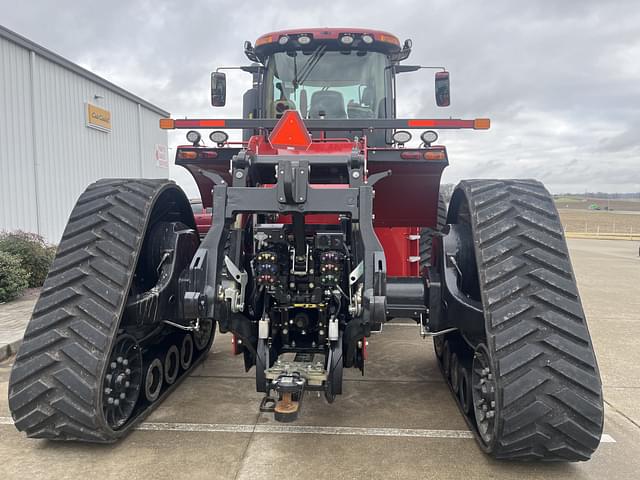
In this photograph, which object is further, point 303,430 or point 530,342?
point 303,430

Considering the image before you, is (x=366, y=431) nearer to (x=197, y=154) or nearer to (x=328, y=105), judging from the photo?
(x=197, y=154)

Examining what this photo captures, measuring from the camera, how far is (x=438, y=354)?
201 inches

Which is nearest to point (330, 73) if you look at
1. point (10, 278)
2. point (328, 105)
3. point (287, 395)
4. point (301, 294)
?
point (328, 105)

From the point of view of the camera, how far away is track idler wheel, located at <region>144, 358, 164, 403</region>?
3877 millimetres

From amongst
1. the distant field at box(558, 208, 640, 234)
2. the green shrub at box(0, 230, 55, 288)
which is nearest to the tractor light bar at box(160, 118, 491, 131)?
the green shrub at box(0, 230, 55, 288)

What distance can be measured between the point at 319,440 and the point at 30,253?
7.44 m

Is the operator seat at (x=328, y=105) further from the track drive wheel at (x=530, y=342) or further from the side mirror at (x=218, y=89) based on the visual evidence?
the track drive wheel at (x=530, y=342)

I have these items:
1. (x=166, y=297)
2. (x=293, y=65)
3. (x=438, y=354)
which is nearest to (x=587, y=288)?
(x=438, y=354)

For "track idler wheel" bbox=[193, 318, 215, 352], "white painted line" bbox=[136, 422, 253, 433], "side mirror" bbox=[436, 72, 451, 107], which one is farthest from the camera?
"side mirror" bbox=[436, 72, 451, 107]

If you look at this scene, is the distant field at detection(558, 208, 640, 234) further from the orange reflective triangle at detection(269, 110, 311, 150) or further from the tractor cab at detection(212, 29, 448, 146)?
the orange reflective triangle at detection(269, 110, 311, 150)

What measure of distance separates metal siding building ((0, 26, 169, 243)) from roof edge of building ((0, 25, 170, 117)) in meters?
0.02

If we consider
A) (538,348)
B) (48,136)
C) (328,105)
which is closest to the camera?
(538,348)

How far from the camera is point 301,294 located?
362cm

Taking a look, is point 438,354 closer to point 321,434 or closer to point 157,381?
point 321,434
